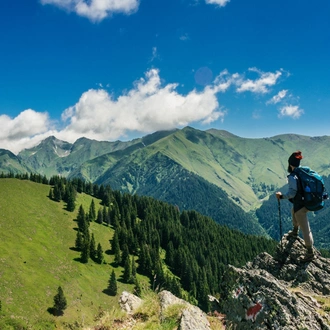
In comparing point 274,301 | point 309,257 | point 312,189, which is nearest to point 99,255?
point 309,257

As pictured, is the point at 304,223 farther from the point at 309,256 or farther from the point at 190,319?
the point at 190,319

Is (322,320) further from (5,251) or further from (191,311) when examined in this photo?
(5,251)

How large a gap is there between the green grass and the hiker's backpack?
66.3 meters

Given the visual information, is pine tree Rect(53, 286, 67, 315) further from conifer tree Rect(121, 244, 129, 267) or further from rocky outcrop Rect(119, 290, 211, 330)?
rocky outcrop Rect(119, 290, 211, 330)

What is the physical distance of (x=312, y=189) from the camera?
12219 mm

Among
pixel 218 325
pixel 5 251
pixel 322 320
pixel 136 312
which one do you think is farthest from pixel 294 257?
pixel 5 251

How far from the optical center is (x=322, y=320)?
849 cm

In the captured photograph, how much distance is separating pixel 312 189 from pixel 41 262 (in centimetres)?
11934

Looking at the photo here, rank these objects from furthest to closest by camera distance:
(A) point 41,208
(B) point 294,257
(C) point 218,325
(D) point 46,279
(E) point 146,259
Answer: (A) point 41,208 < (E) point 146,259 < (D) point 46,279 < (B) point 294,257 < (C) point 218,325

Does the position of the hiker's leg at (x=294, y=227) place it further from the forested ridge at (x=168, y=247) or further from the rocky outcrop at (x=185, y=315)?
the forested ridge at (x=168, y=247)

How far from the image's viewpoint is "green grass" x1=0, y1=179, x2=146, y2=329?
283 ft

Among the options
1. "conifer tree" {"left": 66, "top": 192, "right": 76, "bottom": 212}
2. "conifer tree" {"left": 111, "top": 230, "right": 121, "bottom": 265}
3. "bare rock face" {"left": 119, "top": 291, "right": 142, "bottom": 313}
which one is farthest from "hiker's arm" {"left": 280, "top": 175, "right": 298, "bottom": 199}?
"conifer tree" {"left": 66, "top": 192, "right": 76, "bottom": 212}

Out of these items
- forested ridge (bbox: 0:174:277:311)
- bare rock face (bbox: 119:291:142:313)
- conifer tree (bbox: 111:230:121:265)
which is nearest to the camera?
bare rock face (bbox: 119:291:142:313)

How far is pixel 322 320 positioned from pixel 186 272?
149m
